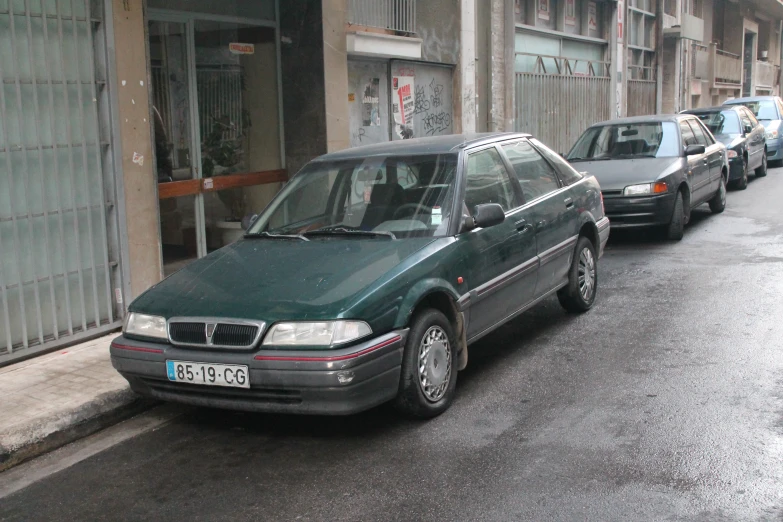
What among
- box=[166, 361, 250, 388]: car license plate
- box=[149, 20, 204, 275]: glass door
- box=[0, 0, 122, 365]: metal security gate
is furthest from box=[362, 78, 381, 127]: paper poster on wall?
box=[166, 361, 250, 388]: car license plate

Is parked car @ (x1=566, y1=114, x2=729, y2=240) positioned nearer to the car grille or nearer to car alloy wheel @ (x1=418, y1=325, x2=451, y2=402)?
car alloy wheel @ (x1=418, y1=325, x2=451, y2=402)

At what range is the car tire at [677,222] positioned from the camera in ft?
35.1

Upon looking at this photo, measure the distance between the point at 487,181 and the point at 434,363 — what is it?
162cm

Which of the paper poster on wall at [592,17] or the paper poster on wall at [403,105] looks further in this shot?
the paper poster on wall at [592,17]

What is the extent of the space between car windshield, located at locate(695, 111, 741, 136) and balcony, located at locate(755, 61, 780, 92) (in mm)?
27170

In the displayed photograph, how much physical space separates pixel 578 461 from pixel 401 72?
962 centimetres

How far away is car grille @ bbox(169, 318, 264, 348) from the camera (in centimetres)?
454

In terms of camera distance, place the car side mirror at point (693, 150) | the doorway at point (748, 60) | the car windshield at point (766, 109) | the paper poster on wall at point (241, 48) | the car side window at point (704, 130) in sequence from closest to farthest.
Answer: the paper poster on wall at point (241, 48) < the car side mirror at point (693, 150) < the car side window at point (704, 130) < the car windshield at point (766, 109) < the doorway at point (748, 60)

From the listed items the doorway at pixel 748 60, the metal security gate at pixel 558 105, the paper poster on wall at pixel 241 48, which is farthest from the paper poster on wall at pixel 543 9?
the doorway at pixel 748 60

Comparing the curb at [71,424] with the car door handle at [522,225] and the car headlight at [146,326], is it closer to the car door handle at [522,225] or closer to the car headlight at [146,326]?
the car headlight at [146,326]

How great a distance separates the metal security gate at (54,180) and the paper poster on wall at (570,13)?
48.1ft

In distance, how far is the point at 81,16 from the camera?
6.98 metres

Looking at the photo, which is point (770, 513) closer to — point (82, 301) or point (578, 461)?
point (578, 461)

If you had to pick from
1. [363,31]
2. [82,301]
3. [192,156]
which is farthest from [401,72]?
[82,301]
